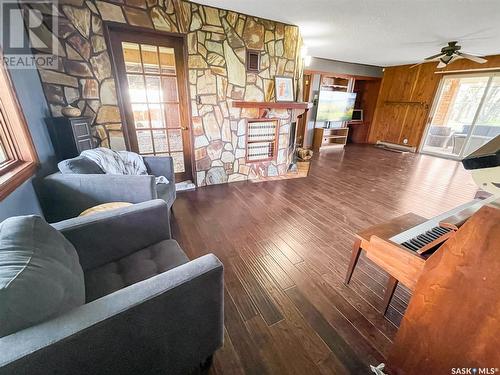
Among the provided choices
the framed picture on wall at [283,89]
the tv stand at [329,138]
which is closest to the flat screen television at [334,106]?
the tv stand at [329,138]

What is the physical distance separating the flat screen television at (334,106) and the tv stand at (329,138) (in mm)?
345

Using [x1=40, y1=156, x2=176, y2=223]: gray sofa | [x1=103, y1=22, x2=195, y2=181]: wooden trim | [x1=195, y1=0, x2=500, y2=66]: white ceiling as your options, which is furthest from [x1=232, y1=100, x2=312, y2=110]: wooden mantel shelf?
[x1=40, y1=156, x2=176, y2=223]: gray sofa

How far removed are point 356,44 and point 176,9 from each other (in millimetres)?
3428

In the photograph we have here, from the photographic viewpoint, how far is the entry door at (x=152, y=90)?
248 centimetres

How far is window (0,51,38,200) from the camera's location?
139 centimetres

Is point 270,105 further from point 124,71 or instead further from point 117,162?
point 117,162

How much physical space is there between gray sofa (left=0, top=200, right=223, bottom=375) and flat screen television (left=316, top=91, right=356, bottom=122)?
5.73 m

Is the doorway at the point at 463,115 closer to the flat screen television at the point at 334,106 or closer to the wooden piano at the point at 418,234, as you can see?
→ the flat screen television at the point at 334,106

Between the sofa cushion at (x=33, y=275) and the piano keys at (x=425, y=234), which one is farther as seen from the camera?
the piano keys at (x=425, y=234)

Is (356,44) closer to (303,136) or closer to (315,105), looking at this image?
(315,105)

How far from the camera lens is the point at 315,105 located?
19.1 ft

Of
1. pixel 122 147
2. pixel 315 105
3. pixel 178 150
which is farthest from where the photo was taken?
pixel 315 105

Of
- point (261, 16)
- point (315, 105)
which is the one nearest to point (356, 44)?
point (315, 105)

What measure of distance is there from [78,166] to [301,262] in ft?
6.49
